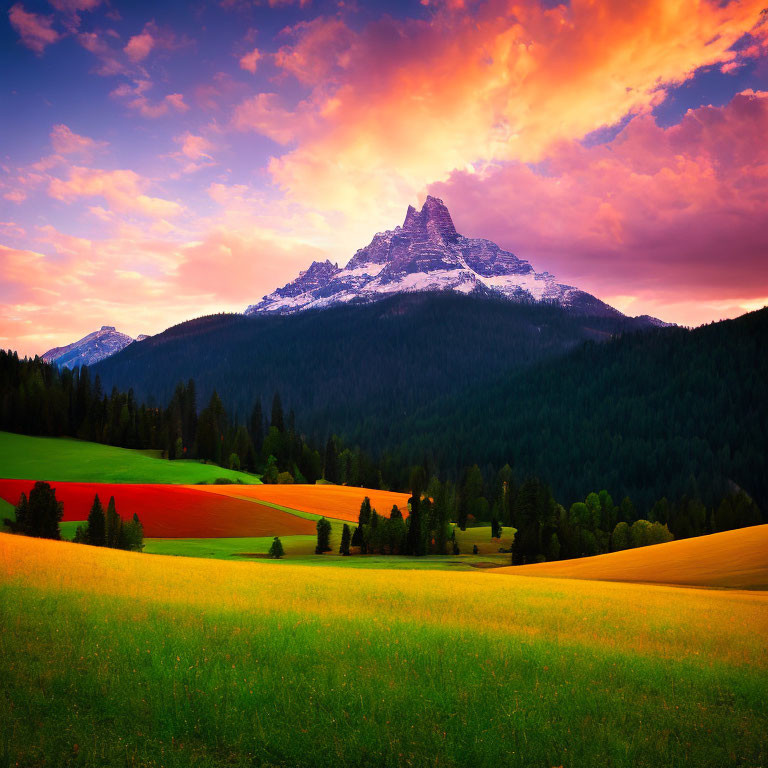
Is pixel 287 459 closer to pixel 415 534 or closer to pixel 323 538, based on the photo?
pixel 415 534

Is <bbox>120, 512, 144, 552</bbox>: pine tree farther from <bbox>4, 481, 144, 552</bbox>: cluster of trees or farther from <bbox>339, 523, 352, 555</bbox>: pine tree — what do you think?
<bbox>339, 523, 352, 555</bbox>: pine tree

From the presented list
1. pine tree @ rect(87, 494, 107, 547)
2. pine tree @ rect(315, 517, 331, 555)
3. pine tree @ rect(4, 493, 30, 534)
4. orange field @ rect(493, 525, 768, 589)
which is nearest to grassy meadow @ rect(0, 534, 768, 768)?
orange field @ rect(493, 525, 768, 589)

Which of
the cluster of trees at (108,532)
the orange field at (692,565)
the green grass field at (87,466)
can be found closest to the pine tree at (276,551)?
the cluster of trees at (108,532)

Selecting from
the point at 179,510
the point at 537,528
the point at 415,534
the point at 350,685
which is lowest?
the point at 415,534

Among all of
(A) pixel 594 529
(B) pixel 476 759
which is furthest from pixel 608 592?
(A) pixel 594 529

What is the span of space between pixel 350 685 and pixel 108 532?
184 feet

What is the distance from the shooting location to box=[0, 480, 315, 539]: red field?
2953 inches

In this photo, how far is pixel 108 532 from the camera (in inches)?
2307

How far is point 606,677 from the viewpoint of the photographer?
41.4 feet

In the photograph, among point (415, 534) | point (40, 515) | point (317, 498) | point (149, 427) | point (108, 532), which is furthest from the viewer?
point (149, 427)

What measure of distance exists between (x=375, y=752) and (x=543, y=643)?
280 inches

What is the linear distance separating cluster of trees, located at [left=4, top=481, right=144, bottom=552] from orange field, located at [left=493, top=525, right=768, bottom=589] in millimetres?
41283

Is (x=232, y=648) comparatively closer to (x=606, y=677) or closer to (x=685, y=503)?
(x=606, y=677)

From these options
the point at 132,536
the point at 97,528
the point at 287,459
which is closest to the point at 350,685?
the point at 97,528
